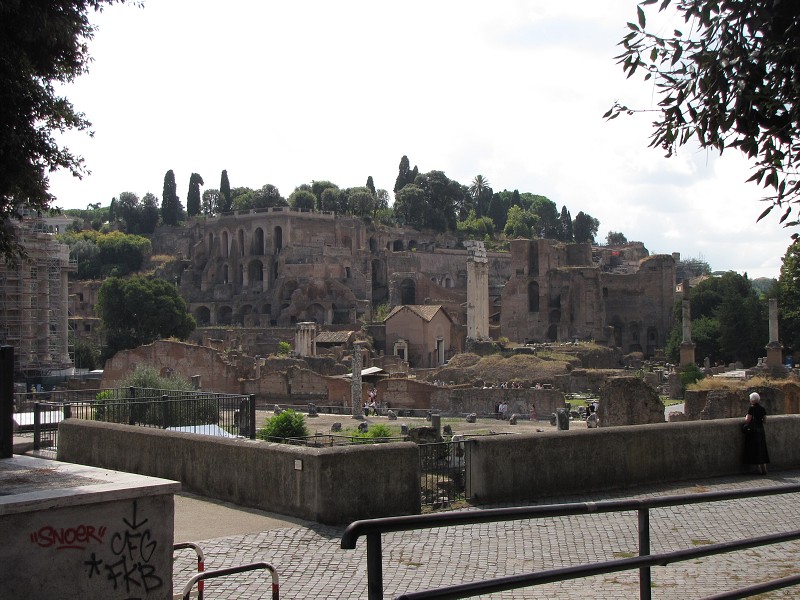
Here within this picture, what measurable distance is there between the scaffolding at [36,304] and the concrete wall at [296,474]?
132ft

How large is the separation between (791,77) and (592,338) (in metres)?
66.6

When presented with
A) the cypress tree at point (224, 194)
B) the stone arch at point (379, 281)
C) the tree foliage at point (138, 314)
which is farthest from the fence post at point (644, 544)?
the cypress tree at point (224, 194)

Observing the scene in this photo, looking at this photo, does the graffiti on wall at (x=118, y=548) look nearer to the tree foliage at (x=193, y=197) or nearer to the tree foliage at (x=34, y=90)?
the tree foliage at (x=34, y=90)

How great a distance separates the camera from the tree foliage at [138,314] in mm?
65188

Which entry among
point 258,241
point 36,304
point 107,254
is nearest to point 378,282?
point 258,241

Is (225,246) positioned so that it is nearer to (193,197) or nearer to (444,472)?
(193,197)

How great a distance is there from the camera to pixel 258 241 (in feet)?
287

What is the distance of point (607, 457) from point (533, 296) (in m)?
66.3

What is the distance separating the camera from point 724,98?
6754mm

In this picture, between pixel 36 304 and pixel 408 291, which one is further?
pixel 408 291

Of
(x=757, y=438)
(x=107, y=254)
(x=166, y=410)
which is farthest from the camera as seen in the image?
(x=107, y=254)

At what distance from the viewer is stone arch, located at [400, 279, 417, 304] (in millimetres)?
81938

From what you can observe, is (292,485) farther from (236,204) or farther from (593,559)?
(236,204)

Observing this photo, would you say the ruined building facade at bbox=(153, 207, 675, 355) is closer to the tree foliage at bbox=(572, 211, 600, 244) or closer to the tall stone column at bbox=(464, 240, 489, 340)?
the tall stone column at bbox=(464, 240, 489, 340)
